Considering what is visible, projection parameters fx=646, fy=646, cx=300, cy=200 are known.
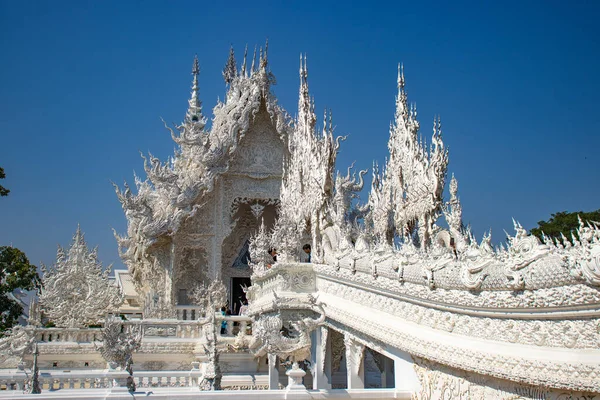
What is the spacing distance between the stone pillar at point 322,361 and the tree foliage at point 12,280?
845 cm

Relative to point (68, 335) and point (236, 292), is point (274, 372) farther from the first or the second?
point (236, 292)

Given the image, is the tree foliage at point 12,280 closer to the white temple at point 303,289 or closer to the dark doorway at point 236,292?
the white temple at point 303,289

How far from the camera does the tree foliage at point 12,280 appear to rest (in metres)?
14.6

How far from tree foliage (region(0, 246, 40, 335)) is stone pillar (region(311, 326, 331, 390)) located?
27.7 ft

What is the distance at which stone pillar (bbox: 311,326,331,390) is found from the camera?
8.67 metres

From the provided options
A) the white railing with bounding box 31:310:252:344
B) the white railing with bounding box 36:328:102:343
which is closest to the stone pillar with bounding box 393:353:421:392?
the white railing with bounding box 31:310:252:344

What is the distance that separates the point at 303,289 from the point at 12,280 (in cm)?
900

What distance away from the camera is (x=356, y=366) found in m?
7.28

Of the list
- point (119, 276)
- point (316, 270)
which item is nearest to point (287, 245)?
point (316, 270)

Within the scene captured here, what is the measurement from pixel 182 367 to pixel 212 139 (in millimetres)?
5490

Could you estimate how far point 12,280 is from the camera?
607 inches

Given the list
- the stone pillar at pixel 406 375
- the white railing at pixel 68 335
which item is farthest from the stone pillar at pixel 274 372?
the stone pillar at pixel 406 375

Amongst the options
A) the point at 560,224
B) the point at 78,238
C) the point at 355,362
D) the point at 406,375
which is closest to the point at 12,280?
the point at 78,238

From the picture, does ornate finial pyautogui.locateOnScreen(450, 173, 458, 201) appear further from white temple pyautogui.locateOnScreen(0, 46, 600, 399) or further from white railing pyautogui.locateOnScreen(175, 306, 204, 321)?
white railing pyautogui.locateOnScreen(175, 306, 204, 321)
